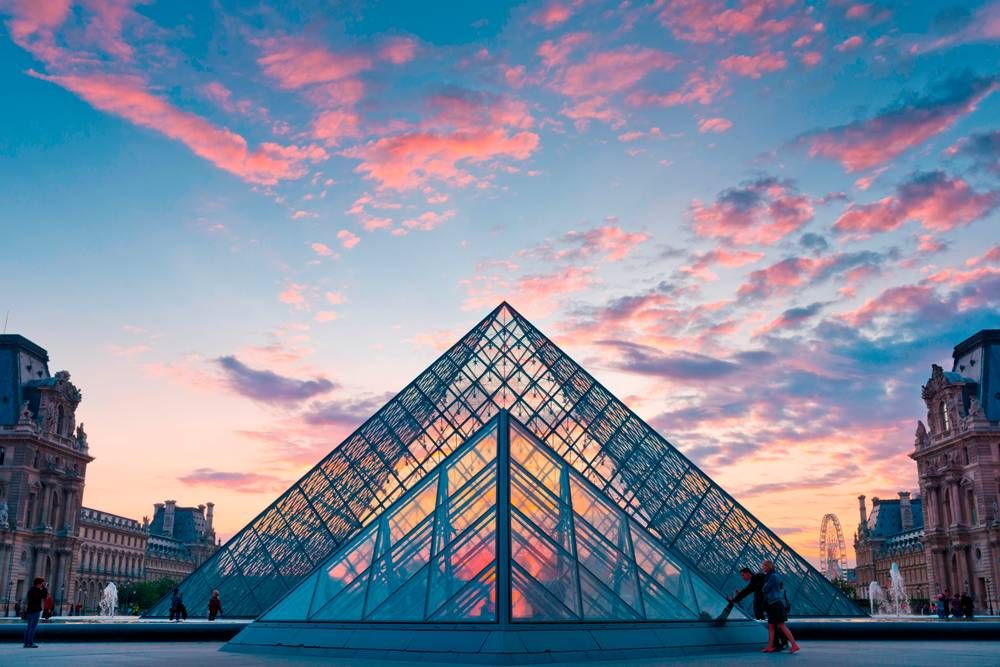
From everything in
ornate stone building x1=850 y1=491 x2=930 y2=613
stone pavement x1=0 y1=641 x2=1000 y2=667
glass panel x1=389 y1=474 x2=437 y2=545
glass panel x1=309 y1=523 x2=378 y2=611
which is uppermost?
ornate stone building x1=850 y1=491 x2=930 y2=613

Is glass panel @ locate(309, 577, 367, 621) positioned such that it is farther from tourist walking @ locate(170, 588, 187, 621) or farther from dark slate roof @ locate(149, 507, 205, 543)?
dark slate roof @ locate(149, 507, 205, 543)

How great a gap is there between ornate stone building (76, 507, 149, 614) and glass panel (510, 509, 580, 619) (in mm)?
90437

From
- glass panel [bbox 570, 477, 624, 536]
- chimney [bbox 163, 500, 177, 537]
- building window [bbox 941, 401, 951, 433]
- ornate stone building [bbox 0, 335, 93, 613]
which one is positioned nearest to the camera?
glass panel [bbox 570, 477, 624, 536]

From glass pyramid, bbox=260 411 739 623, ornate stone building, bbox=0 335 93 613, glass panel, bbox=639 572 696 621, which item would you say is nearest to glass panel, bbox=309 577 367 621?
glass pyramid, bbox=260 411 739 623

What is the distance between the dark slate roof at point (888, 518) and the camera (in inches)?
5016

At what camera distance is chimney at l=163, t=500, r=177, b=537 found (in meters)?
138

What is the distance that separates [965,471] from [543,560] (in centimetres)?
5846

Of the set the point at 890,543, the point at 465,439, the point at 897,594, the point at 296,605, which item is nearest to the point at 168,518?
the point at 897,594

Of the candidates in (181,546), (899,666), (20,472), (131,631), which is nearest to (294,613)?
(131,631)

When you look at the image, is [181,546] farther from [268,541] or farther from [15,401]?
[268,541]

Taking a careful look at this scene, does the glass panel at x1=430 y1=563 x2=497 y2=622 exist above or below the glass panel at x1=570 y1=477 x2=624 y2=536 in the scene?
below

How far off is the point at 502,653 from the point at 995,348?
65.7 metres

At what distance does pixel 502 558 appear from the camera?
10.9m

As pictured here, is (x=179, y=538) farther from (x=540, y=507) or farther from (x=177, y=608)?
(x=540, y=507)
